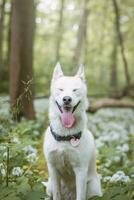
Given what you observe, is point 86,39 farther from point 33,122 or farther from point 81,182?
point 81,182

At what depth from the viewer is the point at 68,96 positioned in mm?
5055

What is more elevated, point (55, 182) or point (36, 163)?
point (55, 182)

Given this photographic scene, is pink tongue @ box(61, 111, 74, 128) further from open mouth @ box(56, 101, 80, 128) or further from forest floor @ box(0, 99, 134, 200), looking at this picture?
forest floor @ box(0, 99, 134, 200)

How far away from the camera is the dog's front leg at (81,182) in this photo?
538 centimetres

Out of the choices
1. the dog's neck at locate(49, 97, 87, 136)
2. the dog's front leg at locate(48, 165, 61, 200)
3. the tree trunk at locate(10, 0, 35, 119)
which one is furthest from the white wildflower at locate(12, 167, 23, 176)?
the tree trunk at locate(10, 0, 35, 119)

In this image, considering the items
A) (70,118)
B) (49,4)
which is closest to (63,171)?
(70,118)

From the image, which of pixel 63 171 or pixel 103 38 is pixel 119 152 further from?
pixel 103 38

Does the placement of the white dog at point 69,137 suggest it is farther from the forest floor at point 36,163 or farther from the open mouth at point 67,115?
the forest floor at point 36,163

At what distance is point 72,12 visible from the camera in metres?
40.0

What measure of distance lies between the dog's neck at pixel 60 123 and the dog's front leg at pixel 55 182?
46cm

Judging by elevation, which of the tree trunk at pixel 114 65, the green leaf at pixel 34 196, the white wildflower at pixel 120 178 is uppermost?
the green leaf at pixel 34 196

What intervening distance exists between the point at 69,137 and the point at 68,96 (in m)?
0.56

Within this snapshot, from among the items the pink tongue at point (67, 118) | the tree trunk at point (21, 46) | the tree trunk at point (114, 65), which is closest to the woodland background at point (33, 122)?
the tree trunk at point (21, 46)

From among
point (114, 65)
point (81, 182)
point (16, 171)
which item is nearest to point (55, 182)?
point (81, 182)
